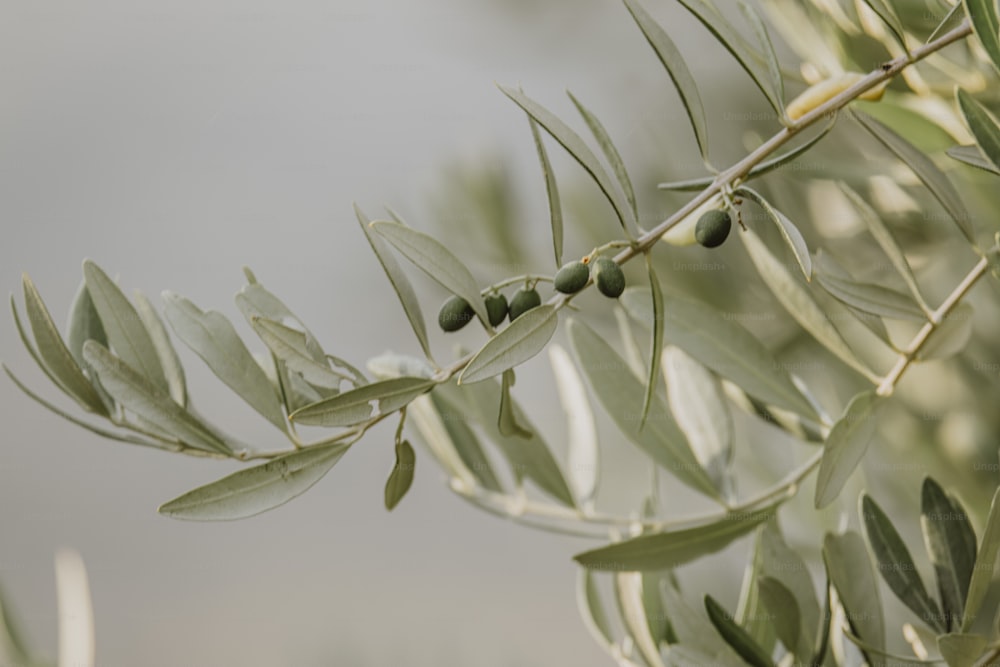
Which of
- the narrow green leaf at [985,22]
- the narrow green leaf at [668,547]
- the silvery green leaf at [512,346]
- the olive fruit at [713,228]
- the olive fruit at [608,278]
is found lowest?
the narrow green leaf at [668,547]

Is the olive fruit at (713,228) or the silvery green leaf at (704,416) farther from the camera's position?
the silvery green leaf at (704,416)

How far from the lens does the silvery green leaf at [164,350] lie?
0.21 meters

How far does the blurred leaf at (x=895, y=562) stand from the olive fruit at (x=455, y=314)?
0.10 m

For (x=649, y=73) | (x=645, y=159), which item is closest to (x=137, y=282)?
(x=649, y=73)

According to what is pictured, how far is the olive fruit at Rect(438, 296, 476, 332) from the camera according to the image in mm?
174

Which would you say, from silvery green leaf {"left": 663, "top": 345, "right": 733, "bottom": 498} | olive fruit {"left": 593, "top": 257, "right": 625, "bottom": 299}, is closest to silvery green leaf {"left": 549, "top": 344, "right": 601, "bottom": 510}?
silvery green leaf {"left": 663, "top": 345, "right": 733, "bottom": 498}

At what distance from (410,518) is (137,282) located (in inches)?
18.8

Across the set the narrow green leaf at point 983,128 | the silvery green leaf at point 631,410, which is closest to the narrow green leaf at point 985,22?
the narrow green leaf at point 983,128

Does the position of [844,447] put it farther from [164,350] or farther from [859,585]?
[164,350]

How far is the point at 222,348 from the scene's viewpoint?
0.20 meters

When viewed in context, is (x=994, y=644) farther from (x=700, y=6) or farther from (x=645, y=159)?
(x=645, y=159)

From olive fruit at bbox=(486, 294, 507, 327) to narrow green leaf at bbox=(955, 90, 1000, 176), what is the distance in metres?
0.09

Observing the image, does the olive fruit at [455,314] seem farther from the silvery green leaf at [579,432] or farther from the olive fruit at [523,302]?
the silvery green leaf at [579,432]

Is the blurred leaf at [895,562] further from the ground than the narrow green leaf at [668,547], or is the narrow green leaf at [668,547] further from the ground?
the narrow green leaf at [668,547]
